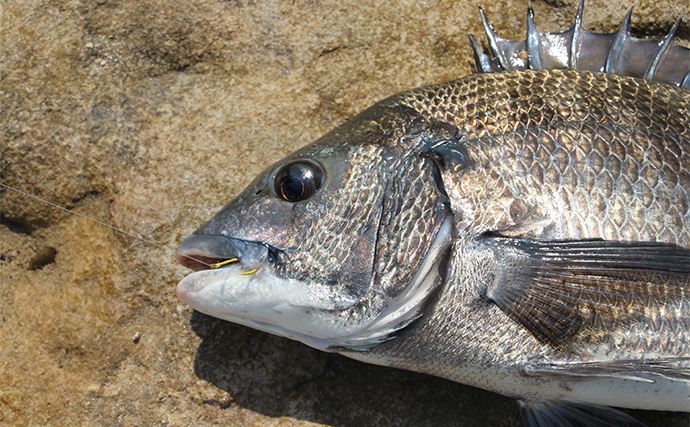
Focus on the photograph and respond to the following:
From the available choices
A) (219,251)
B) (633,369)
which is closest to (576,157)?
(633,369)

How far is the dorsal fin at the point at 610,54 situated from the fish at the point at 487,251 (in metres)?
0.47

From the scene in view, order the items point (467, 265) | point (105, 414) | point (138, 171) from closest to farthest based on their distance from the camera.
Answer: point (467, 265), point (105, 414), point (138, 171)

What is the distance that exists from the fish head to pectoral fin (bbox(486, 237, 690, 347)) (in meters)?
0.25

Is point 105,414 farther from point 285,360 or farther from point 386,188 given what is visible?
point 386,188

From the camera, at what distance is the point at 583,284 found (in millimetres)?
1796

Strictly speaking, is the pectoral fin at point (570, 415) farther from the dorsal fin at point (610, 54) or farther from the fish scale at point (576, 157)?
the dorsal fin at point (610, 54)

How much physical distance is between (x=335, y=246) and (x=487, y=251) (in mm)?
487

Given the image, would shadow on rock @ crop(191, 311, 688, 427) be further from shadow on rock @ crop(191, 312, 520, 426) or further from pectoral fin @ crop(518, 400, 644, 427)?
pectoral fin @ crop(518, 400, 644, 427)

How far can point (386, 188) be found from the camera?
73.8 inches

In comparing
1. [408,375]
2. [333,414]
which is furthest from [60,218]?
[408,375]

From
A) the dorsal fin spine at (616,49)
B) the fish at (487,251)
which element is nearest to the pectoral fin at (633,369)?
the fish at (487,251)

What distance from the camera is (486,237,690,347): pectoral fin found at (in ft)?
5.77

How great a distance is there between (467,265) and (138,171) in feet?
5.00

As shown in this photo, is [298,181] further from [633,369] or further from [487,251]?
[633,369]
